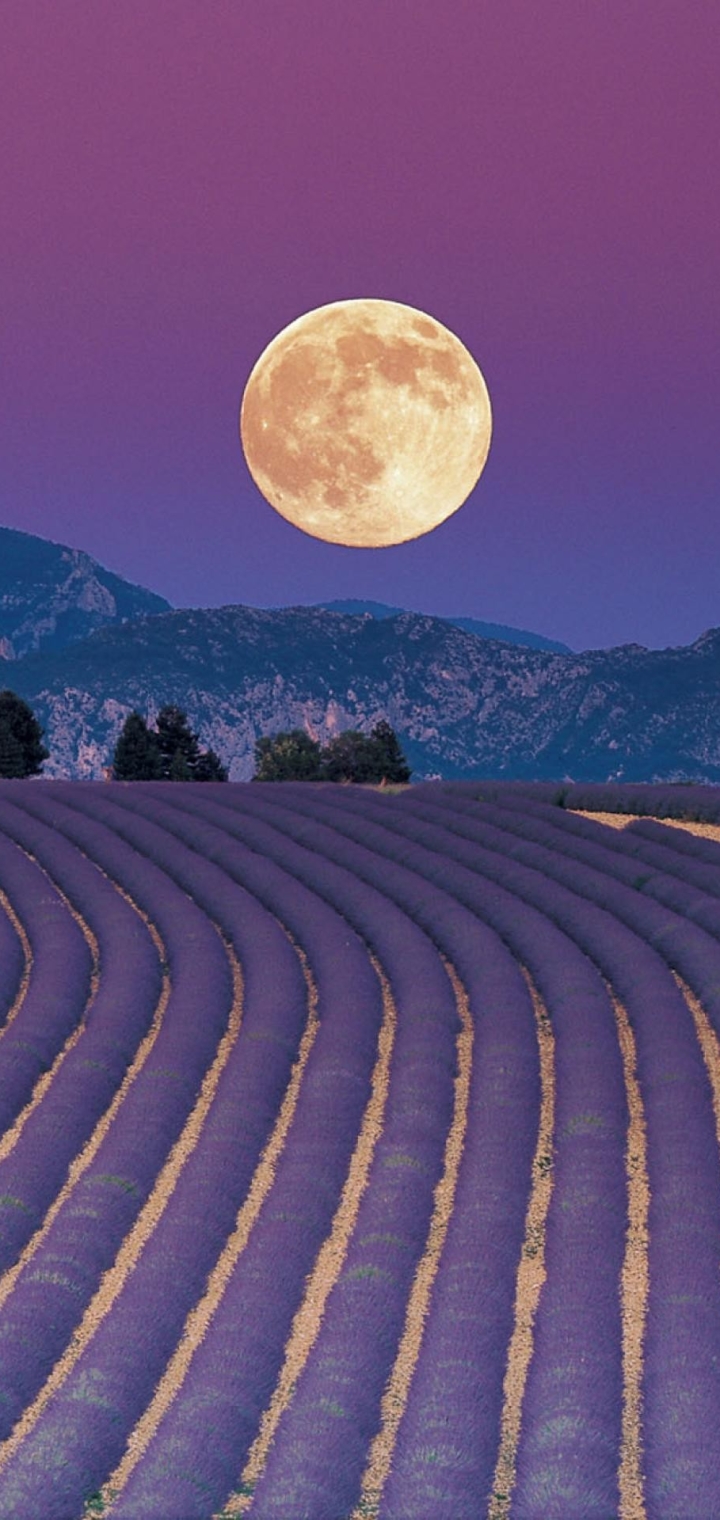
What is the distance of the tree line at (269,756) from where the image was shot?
61719 mm

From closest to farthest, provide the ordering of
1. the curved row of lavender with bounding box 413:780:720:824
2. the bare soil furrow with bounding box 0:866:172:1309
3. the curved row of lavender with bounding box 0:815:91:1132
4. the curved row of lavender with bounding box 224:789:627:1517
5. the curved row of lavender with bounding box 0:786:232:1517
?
the curved row of lavender with bounding box 224:789:627:1517 → the curved row of lavender with bounding box 0:786:232:1517 → the bare soil furrow with bounding box 0:866:172:1309 → the curved row of lavender with bounding box 0:815:91:1132 → the curved row of lavender with bounding box 413:780:720:824

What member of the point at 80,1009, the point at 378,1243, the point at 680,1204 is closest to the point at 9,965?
the point at 80,1009

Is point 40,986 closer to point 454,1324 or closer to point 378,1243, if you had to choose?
point 378,1243

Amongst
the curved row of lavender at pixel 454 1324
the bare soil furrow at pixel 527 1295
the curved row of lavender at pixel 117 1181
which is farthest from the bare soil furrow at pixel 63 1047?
Answer: the bare soil furrow at pixel 527 1295

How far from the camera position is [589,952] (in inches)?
739

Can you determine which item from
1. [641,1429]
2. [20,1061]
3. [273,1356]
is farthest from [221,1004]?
[641,1429]

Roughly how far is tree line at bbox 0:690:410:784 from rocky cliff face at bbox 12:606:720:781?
106 m

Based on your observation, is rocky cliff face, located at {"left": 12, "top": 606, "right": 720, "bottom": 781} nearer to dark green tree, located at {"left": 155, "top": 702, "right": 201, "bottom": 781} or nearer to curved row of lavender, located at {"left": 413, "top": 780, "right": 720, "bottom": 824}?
dark green tree, located at {"left": 155, "top": 702, "right": 201, "bottom": 781}

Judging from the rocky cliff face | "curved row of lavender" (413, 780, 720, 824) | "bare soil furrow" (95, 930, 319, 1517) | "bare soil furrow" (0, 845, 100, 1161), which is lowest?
"bare soil furrow" (95, 930, 319, 1517)

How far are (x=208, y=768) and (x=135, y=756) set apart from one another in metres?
4.08

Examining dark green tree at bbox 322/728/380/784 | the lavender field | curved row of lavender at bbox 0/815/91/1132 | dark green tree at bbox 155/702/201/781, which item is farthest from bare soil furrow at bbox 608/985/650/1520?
dark green tree at bbox 155/702/201/781

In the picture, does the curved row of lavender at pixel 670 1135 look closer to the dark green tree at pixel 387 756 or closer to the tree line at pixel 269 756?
the tree line at pixel 269 756

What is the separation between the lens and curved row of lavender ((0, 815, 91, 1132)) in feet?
47.6

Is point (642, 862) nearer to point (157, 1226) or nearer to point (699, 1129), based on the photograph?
point (699, 1129)
